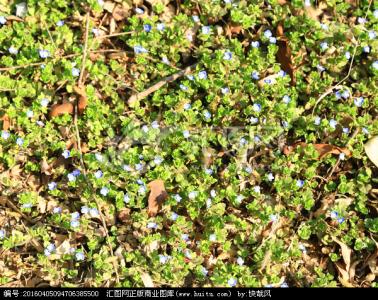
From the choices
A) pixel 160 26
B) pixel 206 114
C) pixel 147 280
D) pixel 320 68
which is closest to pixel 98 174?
pixel 147 280

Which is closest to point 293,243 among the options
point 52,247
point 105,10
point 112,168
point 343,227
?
point 343,227

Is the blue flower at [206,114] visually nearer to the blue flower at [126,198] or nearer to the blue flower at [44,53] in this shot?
the blue flower at [126,198]

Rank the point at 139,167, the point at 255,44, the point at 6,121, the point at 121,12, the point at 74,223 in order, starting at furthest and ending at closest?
the point at 121,12
the point at 255,44
the point at 6,121
the point at 139,167
the point at 74,223

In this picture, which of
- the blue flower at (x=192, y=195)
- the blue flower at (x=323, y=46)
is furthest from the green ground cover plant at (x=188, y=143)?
the blue flower at (x=323, y=46)

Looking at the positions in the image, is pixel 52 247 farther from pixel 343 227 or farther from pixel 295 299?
pixel 343 227

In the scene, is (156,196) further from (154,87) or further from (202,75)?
(202,75)

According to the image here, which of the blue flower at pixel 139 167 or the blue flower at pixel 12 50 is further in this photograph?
the blue flower at pixel 12 50
